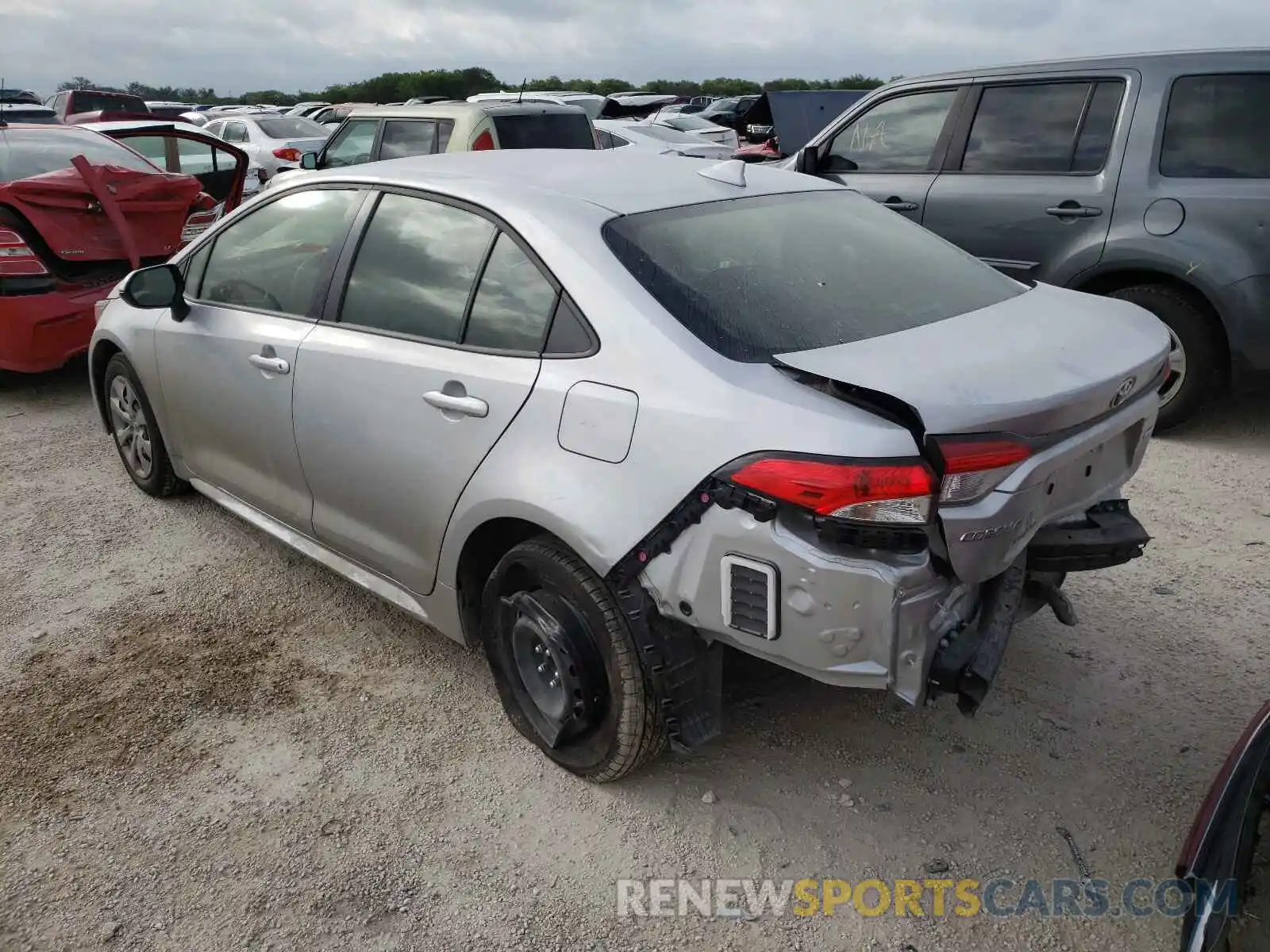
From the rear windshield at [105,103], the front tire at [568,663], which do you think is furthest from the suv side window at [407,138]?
the rear windshield at [105,103]

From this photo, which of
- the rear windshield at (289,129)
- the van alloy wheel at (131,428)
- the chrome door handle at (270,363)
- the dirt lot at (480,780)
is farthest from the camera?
the rear windshield at (289,129)

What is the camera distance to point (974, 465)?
2039 millimetres

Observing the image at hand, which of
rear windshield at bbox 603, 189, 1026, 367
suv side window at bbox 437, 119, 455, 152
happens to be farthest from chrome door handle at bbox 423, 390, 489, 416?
suv side window at bbox 437, 119, 455, 152

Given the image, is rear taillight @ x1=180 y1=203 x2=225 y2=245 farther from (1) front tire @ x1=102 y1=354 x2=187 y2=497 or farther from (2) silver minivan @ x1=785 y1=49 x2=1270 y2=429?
(2) silver minivan @ x1=785 y1=49 x2=1270 y2=429

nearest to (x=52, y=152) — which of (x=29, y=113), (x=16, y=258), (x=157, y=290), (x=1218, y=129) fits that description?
(x=16, y=258)

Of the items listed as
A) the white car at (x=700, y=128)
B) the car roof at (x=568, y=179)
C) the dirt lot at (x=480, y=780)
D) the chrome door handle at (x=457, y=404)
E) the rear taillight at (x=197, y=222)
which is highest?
the car roof at (x=568, y=179)

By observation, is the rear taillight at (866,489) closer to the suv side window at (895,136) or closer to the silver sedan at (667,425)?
the silver sedan at (667,425)

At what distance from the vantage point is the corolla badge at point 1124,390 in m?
2.40

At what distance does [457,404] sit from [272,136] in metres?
15.3

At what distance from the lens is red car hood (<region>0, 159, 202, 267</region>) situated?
18.3 feet

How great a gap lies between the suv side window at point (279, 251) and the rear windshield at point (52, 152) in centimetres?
322

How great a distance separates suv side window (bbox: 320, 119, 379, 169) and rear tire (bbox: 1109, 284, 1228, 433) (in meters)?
6.89

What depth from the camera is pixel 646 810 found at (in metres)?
2.59

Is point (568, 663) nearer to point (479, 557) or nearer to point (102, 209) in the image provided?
point (479, 557)
